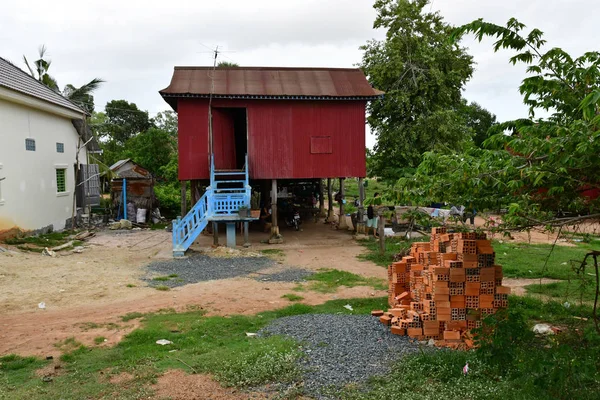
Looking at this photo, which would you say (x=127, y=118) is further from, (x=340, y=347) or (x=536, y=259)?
(x=340, y=347)

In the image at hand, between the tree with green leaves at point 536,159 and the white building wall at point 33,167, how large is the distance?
675 inches

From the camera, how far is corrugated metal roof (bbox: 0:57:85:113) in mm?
17698

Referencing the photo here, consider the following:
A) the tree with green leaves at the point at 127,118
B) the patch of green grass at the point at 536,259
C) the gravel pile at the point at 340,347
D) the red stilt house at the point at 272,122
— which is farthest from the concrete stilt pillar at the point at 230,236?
the tree with green leaves at the point at 127,118

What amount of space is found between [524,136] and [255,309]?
20.5ft

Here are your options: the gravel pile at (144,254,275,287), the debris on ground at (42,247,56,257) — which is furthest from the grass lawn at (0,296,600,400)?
the debris on ground at (42,247,56,257)

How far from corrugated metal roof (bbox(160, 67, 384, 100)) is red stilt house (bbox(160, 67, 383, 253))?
4 centimetres

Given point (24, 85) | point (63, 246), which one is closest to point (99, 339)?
point (63, 246)

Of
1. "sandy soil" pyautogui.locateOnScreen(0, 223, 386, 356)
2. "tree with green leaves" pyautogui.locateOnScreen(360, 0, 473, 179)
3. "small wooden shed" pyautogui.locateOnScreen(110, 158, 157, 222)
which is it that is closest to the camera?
"sandy soil" pyautogui.locateOnScreen(0, 223, 386, 356)

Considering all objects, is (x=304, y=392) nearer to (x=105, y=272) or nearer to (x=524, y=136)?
(x=524, y=136)

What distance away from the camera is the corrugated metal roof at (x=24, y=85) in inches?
697

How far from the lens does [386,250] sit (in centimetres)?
1645

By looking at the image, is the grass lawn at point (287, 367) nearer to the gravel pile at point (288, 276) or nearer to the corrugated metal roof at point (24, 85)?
the gravel pile at point (288, 276)

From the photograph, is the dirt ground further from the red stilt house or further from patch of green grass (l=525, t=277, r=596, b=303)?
the red stilt house

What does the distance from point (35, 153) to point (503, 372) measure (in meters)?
20.3
